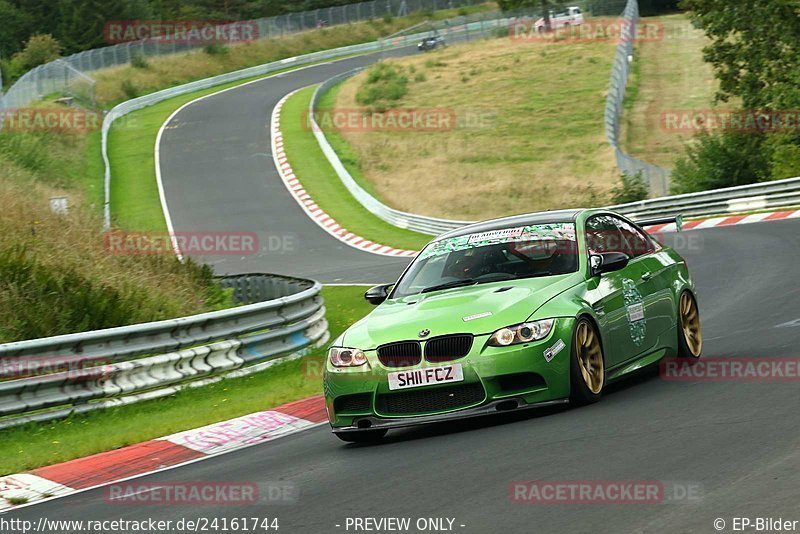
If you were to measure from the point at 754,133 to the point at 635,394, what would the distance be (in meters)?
28.2

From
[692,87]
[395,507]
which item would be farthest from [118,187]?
[395,507]

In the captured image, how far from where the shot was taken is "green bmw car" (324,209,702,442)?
27.6 ft

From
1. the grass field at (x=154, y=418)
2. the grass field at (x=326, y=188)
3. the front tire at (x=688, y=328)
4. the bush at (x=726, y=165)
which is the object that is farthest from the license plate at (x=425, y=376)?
the bush at (x=726, y=165)

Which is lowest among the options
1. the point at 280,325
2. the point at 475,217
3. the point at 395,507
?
the point at 475,217

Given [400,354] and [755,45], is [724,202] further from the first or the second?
[400,354]

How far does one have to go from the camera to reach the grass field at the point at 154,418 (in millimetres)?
10109

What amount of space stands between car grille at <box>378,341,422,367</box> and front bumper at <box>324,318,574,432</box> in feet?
0.17

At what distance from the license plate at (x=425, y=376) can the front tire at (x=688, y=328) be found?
3065 millimetres

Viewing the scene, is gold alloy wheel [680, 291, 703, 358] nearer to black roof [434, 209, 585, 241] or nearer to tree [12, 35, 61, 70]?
black roof [434, 209, 585, 241]

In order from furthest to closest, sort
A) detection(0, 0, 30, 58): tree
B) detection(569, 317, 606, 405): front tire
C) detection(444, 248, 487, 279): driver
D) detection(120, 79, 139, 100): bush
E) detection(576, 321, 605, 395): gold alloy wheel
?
detection(0, 0, 30, 58): tree, detection(120, 79, 139, 100): bush, detection(444, 248, 487, 279): driver, detection(576, 321, 605, 395): gold alloy wheel, detection(569, 317, 606, 405): front tire

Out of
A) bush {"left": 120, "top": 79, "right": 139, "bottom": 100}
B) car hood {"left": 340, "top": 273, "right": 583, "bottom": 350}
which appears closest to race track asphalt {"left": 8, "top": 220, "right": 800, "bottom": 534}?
car hood {"left": 340, "top": 273, "right": 583, "bottom": 350}

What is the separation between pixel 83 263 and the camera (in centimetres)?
1628

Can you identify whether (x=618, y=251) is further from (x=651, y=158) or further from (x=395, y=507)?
(x=651, y=158)

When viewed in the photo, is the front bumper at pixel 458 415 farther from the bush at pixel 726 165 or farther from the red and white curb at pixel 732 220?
the bush at pixel 726 165
